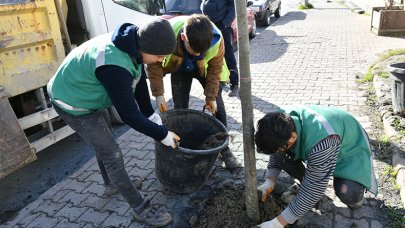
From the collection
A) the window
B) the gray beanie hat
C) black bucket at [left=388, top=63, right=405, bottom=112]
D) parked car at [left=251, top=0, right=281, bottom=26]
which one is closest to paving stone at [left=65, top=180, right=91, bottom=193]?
the gray beanie hat

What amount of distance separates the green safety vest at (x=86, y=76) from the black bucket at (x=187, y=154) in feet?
2.22

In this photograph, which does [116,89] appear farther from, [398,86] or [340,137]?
[398,86]

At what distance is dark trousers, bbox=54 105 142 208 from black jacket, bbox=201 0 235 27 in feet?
10.6

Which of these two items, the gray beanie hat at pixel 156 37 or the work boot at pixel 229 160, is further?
the work boot at pixel 229 160

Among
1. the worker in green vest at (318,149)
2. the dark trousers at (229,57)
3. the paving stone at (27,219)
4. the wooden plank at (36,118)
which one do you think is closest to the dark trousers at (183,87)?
the worker in green vest at (318,149)

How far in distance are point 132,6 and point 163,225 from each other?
334 cm

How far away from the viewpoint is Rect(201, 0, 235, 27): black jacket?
17.6 ft

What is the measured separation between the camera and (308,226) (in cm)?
266

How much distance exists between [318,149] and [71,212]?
7.12 feet

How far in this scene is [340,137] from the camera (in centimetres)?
229

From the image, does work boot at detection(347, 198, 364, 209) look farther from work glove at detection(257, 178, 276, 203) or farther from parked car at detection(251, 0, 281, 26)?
parked car at detection(251, 0, 281, 26)

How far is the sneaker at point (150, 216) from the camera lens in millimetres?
2805

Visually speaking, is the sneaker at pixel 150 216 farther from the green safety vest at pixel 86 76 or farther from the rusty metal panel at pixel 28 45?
the rusty metal panel at pixel 28 45

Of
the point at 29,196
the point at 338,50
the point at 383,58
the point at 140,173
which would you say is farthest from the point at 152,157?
the point at 338,50
